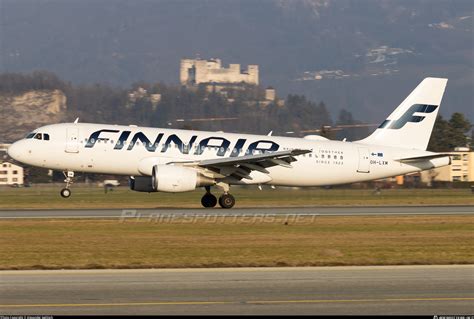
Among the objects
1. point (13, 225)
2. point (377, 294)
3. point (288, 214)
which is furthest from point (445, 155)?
point (377, 294)

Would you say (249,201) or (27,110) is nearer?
(249,201)

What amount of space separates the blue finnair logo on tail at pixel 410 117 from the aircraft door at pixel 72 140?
14.8 m

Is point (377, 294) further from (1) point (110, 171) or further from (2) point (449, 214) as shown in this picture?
(1) point (110, 171)

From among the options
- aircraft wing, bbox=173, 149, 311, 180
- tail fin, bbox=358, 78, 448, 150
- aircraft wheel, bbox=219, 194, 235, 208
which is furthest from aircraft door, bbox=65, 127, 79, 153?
Result: tail fin, bbox=358, 78, 448, 150

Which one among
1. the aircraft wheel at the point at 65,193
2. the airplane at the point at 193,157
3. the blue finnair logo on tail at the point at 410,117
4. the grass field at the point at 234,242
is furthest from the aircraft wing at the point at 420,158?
the aircraft wheel at the point at 65,193

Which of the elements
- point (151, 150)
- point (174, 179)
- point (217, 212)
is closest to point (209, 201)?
point (174, 179)

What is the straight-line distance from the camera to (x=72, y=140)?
3731 centimetres

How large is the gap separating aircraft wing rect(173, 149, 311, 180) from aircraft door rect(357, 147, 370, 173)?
4304 mm

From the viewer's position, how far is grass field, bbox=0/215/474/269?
19.8 m

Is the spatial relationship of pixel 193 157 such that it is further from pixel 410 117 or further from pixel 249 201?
Answer: pixel 410 117

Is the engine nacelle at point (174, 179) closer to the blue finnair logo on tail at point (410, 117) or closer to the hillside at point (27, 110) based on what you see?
the blue finnair logo on tail at point (410, 117)

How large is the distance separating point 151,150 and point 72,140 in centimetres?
338

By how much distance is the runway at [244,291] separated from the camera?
44.1ft

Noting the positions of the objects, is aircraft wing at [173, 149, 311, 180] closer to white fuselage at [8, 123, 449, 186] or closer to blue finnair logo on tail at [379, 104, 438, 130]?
white fuselage at [8, 123, 449, 186]
